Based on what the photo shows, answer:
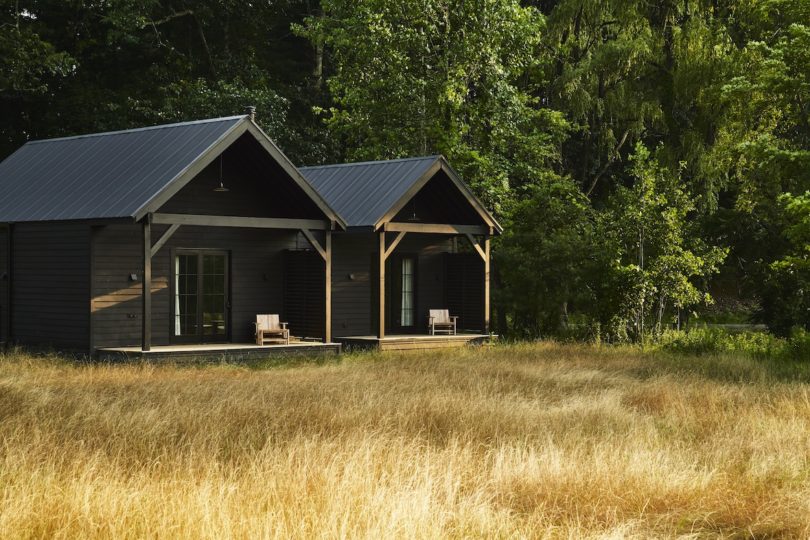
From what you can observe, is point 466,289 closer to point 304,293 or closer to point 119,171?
point 304,293

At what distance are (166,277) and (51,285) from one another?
2136 millimetres

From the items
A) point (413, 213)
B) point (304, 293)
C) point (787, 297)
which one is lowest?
point (787, 297)

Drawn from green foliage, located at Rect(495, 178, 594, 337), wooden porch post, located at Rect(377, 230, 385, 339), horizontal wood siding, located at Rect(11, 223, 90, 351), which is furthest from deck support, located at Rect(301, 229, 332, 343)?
green foliage, located at Rect(495, 178, 594, 337)

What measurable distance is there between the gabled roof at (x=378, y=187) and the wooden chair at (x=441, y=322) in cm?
234

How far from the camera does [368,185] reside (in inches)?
1020

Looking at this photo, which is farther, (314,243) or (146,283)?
(314,243)

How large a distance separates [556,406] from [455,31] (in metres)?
19.1

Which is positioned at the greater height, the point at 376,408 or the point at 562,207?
the point at 562,207

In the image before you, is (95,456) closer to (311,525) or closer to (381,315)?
(311,525)

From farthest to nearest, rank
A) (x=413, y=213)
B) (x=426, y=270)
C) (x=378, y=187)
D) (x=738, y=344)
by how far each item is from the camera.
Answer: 1. (x=426, y=270)
2. (x=413, y=213)
3. (x=378, y=187)
4. (x=738, y=344)

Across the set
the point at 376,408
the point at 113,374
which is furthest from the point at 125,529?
the point at 113,374

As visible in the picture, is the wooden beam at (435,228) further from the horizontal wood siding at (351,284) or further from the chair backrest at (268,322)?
the chair backrest at (268,322)

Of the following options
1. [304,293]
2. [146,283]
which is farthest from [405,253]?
[146,283]

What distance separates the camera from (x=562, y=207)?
2855 cm
